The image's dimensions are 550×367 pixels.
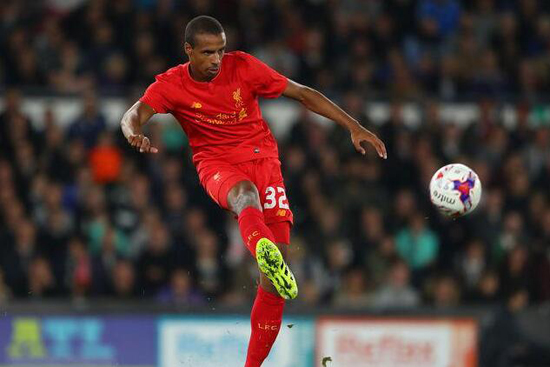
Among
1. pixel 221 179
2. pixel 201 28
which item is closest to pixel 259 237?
pixel 221 179

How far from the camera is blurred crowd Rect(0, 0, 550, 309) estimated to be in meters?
12.9

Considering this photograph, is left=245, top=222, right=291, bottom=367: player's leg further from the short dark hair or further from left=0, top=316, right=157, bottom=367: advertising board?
left=0, top=316, right=157, bottom=367: advertising board

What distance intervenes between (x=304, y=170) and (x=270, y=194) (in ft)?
18.0

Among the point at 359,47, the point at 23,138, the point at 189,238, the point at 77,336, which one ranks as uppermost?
→ the point at 359,47

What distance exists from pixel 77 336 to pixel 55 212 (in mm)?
1670

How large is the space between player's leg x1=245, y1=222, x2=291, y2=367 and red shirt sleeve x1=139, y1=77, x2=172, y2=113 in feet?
3.43

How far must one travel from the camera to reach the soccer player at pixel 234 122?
824cm

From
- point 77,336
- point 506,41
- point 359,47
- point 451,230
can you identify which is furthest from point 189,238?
point 506,41

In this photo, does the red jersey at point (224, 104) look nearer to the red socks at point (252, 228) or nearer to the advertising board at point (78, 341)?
the red socks at point (252, 228)

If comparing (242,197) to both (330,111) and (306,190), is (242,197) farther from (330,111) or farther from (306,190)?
(306,190)

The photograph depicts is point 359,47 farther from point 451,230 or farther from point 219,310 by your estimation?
point 219,310

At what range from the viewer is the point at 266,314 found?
8.41 metres

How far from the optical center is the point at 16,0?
15.5 meters

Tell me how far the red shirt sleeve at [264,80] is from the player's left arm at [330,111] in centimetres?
6
